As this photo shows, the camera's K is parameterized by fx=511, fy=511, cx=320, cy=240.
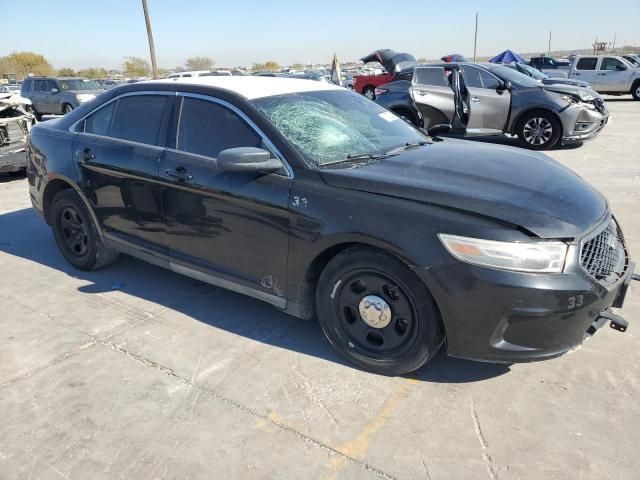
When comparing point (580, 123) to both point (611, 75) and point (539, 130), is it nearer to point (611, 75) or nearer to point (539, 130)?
point (539, 130)

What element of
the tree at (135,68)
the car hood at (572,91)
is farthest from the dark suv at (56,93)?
the tree at (135,68)

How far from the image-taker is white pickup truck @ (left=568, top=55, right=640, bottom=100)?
20.6 m

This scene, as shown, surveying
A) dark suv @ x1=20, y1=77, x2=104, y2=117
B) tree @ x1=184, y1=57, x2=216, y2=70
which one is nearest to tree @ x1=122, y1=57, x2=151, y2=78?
tree @ x1=184, y1=57, x2=216, y2=70

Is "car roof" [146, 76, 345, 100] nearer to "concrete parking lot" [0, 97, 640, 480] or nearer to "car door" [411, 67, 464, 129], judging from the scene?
"concrete parking lot" [0, 97, 640, 480]

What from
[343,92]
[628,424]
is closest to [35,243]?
[343,92]

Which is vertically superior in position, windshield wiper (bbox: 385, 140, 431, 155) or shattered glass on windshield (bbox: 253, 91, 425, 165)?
shattered glass on windshield (bbox: 253, 91, 425, 165)

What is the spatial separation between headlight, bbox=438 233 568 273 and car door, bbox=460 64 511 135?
7.83 metres

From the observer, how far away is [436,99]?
1009 cm

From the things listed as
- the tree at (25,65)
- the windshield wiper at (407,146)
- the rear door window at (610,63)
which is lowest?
the windshield wiper at (407,146)

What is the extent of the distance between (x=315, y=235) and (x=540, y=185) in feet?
4.34

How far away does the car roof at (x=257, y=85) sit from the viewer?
11.5 ft

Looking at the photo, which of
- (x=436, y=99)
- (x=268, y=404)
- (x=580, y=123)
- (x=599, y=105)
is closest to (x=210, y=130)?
(x=268, y=404)

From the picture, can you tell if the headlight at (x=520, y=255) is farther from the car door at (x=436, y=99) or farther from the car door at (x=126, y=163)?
the car door at (x=436, y=99)

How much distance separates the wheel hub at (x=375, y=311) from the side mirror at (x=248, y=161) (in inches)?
37.8
